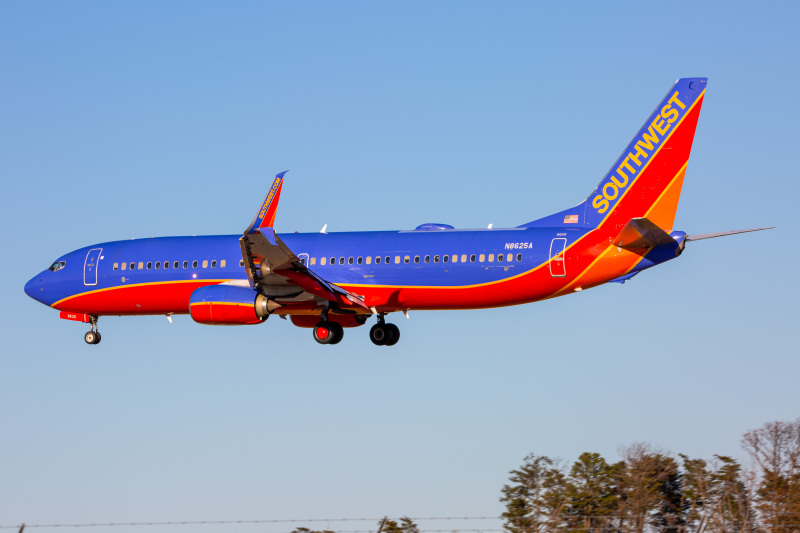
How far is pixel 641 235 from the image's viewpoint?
3912 centimetres

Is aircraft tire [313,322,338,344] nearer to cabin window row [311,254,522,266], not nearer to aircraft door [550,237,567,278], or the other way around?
cabin window row [311,254,522,266]

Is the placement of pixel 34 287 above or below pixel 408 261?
above

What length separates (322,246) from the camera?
45344mm

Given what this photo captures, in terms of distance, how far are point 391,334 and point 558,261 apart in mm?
8583

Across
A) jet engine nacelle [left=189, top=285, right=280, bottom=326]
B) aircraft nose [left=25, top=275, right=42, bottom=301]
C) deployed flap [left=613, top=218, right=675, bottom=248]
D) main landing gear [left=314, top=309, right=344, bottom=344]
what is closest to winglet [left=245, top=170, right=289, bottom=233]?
jet engine nacelle [left=189, top=285, right=280, bottom=326]

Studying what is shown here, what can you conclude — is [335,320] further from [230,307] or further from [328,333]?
[230,307]

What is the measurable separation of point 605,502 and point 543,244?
21183 mm

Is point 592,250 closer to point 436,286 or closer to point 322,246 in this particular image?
point 436,286

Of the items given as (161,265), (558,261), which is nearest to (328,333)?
(161,265)

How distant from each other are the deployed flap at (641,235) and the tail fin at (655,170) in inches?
55.0

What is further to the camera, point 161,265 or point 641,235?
point 161,265

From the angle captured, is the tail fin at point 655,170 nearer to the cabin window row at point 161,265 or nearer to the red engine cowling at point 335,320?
the red engine cowling at point 335,320

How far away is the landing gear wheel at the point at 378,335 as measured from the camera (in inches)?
1834

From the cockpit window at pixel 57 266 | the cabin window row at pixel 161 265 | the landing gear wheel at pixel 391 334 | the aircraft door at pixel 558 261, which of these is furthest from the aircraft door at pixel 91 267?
the aircraft door at pixel 558 261
